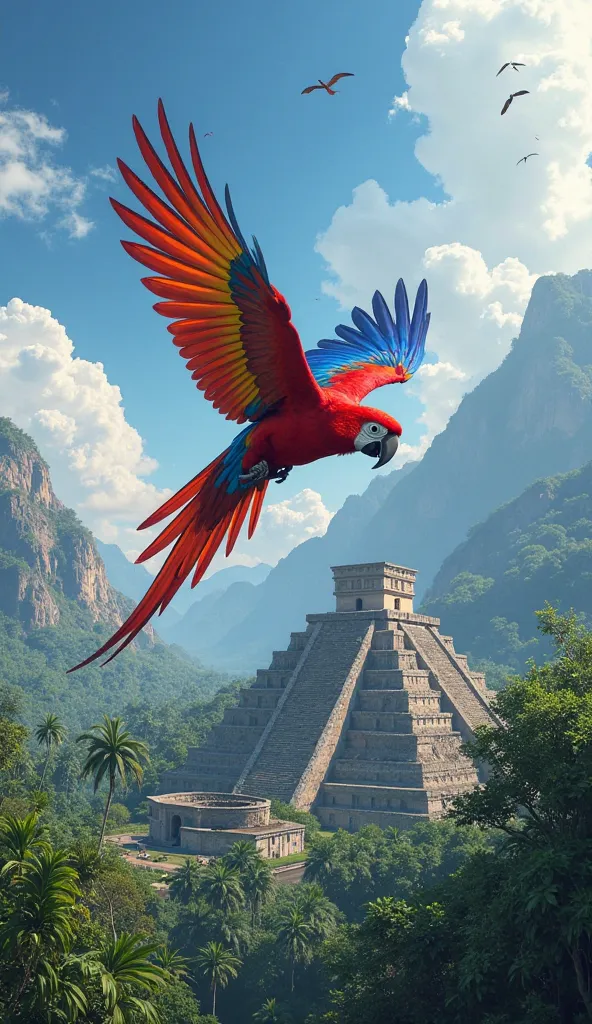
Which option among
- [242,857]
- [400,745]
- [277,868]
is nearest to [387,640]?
[400,745]

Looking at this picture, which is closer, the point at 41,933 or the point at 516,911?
the point at 41,933

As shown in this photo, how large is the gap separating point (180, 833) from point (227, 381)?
53.2 m

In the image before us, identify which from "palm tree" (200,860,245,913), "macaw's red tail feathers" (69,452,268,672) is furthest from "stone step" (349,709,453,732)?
"macaw's red tail feathers" (69,452,268,672)

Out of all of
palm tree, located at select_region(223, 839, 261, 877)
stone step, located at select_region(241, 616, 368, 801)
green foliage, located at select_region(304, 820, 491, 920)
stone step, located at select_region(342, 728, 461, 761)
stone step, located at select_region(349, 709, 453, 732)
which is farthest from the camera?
stone step, located at select_region(349, 709, 453, 732)

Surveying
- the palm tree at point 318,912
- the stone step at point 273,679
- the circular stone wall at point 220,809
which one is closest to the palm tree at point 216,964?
the palm tree at point 318,912

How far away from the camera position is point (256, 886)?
41438mm

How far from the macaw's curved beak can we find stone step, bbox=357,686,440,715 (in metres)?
58.6

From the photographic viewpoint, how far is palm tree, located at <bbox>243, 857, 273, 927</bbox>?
41.2 meters

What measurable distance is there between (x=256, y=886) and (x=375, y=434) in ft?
130

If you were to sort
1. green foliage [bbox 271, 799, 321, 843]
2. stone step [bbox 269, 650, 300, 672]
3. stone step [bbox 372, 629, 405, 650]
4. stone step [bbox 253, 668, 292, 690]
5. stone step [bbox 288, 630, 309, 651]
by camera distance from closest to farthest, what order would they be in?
green foliage [bbox 271, 799, 321, 843] → stone step [bbox 372, 629, 405, 650] → stone step [bbox 253, 668, 292, 690] → stone step [bbox 269, 650, 300, 672] → stone step [bbox 288, 630, 309, 651]

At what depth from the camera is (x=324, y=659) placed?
70.1m

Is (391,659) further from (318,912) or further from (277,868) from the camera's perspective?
(318,912)

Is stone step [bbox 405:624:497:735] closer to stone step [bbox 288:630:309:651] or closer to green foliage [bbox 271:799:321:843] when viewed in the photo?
stone step [bbox 288:630:309:651]

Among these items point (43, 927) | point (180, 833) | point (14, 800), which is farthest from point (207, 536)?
point (180, 833)
